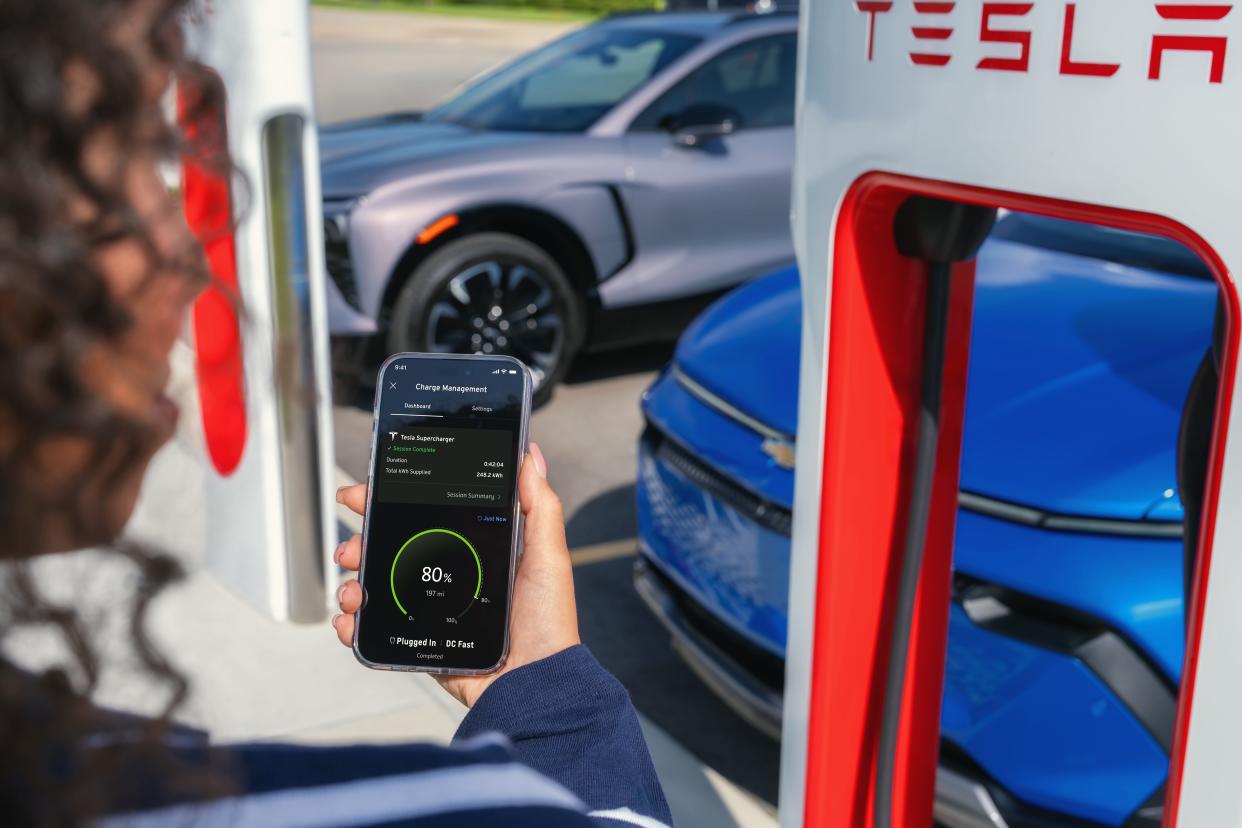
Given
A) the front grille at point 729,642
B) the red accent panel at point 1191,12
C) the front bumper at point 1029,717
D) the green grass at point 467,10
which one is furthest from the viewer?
the green grass at point 467,10

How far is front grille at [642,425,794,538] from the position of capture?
2684 millimetres

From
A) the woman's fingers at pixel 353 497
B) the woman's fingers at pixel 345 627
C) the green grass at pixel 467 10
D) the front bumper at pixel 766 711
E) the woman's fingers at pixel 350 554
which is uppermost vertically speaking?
the woman's fingers at pixel 353 497

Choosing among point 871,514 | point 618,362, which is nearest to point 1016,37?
point 871,514

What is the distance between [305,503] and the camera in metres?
3.52

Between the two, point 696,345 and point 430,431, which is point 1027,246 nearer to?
point 696,345

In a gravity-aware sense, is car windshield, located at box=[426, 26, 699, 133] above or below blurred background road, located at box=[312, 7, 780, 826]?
above

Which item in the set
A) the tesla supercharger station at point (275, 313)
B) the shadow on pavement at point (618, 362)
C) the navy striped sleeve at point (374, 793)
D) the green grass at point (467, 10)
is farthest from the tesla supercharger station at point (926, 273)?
the green grass at point (467, 10)

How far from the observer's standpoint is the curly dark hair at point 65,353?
2.04ft

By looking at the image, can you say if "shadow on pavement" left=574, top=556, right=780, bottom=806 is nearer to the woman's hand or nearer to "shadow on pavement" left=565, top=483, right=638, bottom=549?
"shadow on pavement" left=565, top=483, right=638, bottom=549

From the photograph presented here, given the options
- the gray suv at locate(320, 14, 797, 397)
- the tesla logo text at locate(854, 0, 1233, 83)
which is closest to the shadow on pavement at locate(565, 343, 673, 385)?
the gray suv at locate(320, 14, 797, 397)

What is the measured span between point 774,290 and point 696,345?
24 cm

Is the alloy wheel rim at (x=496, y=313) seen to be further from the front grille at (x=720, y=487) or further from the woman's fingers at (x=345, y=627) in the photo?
the woman's fingers at (x=345, y=627)

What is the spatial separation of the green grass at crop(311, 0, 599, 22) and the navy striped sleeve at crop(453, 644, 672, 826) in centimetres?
3308

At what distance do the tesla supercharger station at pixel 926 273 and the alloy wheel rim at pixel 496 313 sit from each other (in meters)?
3.53
